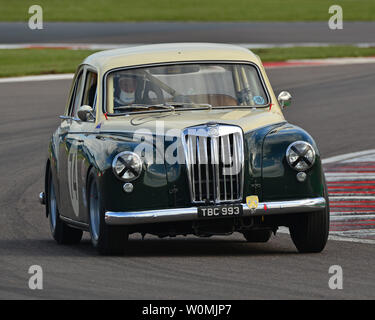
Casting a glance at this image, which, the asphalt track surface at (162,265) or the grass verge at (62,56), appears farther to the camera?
the grass verge at (62,56)

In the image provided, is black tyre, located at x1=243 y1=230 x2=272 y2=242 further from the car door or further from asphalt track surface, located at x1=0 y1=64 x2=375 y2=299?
the car door

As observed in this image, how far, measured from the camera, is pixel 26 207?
13.2 m

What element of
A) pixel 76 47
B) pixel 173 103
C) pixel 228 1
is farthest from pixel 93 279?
pixel 228 1

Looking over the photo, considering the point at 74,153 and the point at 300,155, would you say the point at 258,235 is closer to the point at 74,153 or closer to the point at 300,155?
the point at 300,155

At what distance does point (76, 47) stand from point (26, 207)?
2420cm

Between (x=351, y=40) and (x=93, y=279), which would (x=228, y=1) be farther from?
(x=93, y=279)

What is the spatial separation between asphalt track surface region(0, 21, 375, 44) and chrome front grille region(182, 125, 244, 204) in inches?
1147

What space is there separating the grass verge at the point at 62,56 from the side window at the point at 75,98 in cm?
1809

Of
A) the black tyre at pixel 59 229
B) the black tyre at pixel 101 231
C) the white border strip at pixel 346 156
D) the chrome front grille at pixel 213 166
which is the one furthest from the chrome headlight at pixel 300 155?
the white border strip at pixel 346 156

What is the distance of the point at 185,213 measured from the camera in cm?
895

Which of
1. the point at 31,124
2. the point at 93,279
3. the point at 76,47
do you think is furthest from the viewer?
the point at 76,47

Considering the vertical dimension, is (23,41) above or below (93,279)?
below

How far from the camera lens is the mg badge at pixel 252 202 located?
904 centimetres

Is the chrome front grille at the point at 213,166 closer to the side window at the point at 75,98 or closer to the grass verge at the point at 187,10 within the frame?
the side window at the point at 75,98
